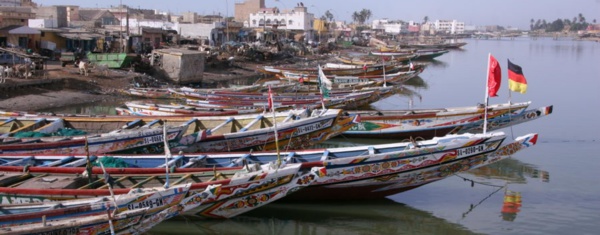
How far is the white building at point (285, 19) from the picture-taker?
81.7 m

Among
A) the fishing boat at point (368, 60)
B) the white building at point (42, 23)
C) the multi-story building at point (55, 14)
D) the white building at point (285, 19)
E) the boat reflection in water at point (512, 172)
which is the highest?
the white building at point (285, 19)

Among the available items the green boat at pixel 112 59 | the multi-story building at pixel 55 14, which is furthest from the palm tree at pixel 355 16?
the green boat at pixel 112 59

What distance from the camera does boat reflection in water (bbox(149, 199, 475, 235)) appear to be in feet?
35.8

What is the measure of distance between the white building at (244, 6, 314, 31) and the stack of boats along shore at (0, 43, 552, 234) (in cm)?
6455

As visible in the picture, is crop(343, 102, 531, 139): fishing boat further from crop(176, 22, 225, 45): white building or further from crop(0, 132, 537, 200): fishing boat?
crop(176, 22, 225, 45): white building

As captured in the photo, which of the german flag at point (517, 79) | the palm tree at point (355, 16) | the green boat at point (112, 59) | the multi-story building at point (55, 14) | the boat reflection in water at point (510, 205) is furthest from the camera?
the palm tree at point (355, 16)

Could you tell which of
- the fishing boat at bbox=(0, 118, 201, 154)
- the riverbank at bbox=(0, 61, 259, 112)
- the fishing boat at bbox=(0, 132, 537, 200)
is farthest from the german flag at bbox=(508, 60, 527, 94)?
the riverbank at bbox=(0, 61, 259, 112)

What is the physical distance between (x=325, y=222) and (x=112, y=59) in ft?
75.7

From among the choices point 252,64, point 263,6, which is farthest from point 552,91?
point 263,6

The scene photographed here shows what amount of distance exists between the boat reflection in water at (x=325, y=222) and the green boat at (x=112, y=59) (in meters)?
21.5

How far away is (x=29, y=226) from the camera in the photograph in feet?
25.4

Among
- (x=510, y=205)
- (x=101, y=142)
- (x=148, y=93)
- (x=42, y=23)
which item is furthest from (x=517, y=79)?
(x=42, y=23)

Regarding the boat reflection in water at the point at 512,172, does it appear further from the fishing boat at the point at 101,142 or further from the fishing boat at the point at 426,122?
the fishing boat at the point at 101,142

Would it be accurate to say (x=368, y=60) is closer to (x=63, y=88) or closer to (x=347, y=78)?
(x=347, y=78)
